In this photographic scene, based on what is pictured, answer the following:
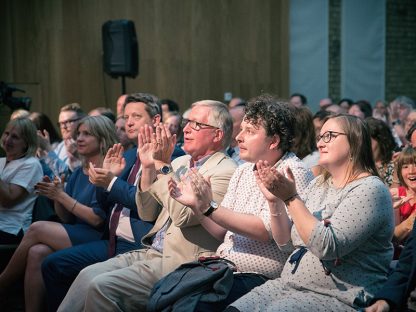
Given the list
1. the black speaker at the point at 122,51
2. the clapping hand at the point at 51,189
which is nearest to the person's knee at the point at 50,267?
the clapping hand at the point at 51,189

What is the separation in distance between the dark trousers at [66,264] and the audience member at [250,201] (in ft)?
3.19

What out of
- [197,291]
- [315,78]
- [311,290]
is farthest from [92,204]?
[315,78]

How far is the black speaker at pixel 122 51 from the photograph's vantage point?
407 inches

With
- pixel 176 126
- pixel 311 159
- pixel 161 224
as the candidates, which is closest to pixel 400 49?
pixel 176 126

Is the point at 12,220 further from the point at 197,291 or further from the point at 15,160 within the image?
the point at 197,291

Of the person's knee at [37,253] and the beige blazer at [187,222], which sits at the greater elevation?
the beige blazer at [187,222]

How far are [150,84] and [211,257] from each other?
27.4ft

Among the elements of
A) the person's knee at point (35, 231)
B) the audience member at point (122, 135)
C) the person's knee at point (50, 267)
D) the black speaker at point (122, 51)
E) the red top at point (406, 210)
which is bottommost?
the person's knee at point (50, 267)

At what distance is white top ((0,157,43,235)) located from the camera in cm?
537

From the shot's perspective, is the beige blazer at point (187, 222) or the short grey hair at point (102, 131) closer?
the beige blazer at point (187, 222)

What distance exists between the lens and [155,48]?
11742 mm

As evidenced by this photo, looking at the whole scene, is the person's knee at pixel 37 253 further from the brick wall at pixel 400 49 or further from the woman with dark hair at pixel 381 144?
the brick wall at pixel 400 49

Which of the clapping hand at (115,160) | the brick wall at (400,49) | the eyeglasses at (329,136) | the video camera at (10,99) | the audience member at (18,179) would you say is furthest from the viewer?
the brick wall at (400,49)

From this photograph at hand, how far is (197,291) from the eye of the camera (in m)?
3.45
